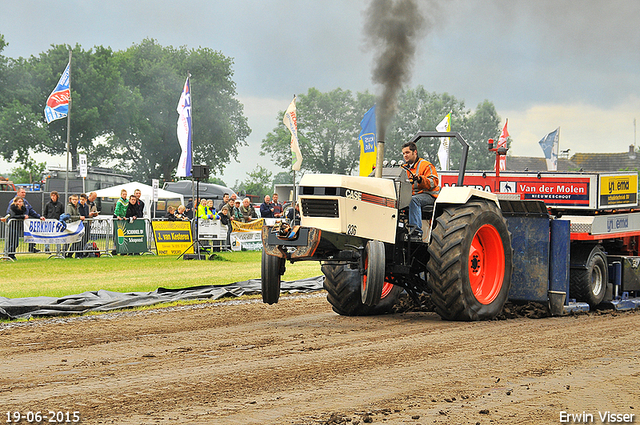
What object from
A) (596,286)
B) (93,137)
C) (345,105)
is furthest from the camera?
(345,105)

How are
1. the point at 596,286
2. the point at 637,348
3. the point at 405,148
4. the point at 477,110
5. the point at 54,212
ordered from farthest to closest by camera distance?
1. the point at 477,110
2. the point at 54,212
3. the point at 596,286
4. the point at 405,148
5. the point at 637,348

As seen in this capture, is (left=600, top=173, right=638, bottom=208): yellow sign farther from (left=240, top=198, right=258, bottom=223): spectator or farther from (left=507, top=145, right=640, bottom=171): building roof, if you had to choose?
(left=507, top=145, right=640, bottom=171): building roof

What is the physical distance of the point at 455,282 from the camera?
797 cm

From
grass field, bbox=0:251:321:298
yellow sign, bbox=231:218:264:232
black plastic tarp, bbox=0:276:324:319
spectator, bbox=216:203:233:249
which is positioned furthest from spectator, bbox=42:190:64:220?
black plastic tarp, bbox=0:276:324:319

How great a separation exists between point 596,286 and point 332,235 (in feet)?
14.4

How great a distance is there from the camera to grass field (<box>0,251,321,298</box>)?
12.4m

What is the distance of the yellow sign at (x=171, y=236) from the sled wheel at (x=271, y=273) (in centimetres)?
1262

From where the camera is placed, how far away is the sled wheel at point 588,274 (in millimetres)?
9547

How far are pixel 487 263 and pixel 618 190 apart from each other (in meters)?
3.44

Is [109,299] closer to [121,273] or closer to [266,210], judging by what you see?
[121,273]

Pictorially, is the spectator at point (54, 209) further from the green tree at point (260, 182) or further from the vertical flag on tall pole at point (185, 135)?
the green tree at point (260, 182)

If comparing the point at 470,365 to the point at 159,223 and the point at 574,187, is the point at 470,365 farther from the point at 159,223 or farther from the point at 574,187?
the point at 159,223

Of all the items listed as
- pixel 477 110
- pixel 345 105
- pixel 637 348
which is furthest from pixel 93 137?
pixel 637 348

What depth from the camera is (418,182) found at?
8.52 m
